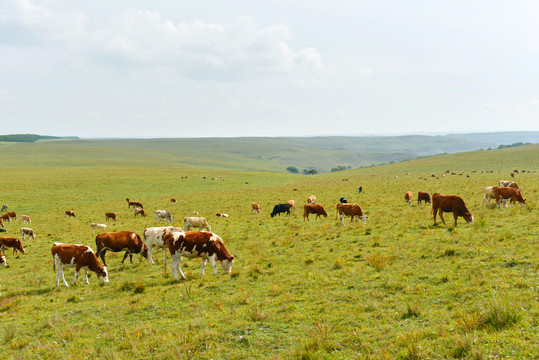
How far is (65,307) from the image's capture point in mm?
10117

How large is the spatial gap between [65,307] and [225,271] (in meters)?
5.38

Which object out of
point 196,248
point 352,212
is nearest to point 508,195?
point 352,212

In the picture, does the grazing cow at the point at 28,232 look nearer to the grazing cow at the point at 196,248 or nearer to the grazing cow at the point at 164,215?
the grazing cow at the point at 164,215

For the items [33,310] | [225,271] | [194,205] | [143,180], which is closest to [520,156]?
[194,205]

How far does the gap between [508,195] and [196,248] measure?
20153 mm

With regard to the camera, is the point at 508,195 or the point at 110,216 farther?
the point at 110,216

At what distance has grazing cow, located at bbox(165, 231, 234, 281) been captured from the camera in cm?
1212

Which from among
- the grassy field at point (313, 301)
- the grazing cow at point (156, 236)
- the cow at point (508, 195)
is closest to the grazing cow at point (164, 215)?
the grassy field at point (313, 301)

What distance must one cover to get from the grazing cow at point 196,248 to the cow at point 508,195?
60.9ft

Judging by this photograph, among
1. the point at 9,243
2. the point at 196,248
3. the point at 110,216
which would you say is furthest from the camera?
the point at 110,216

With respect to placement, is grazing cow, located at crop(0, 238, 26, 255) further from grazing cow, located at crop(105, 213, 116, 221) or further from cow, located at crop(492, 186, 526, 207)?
cow, located at crop(492, 186, 526, 207)

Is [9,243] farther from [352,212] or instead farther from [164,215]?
[352,212]

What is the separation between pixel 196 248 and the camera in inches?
484

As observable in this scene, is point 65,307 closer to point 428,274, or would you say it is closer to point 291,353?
point 291,353
